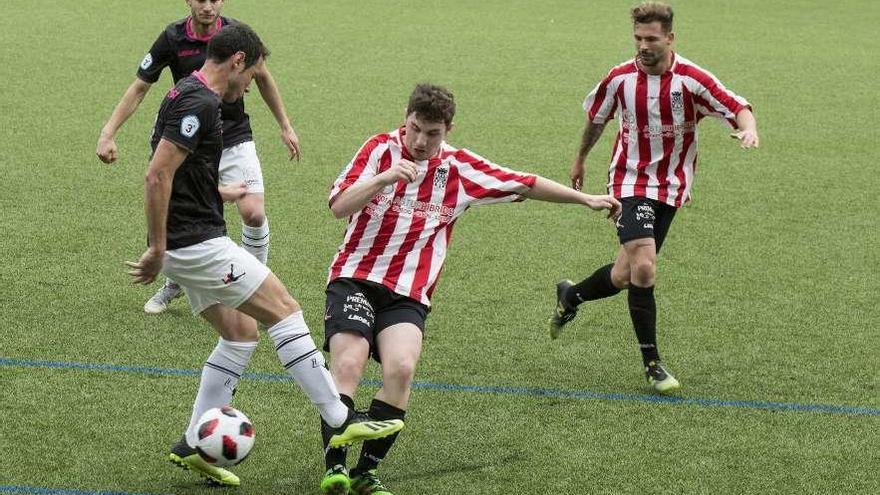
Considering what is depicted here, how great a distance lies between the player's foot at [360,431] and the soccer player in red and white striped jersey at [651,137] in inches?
79.9

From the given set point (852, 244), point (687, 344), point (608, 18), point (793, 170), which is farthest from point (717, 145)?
point (608, 18)

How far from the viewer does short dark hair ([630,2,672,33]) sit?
22.3 ft

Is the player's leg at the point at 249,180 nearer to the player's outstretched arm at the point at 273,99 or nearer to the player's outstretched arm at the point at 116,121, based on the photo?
the player's outstretched arm at the point at 273,99

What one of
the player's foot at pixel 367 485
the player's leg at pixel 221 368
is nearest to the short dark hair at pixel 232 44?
the player's leg at pixel 221 368

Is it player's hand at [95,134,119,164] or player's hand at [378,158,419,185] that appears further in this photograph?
player's hand at [95,134,119,164]

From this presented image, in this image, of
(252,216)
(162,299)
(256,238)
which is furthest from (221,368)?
(162,299)

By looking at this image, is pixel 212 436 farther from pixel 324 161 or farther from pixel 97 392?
pixel 324 161

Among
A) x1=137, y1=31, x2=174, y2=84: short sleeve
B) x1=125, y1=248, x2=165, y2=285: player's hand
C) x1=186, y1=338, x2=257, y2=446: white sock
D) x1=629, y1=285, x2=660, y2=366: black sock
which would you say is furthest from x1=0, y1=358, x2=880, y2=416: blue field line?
x1=137, y1=31, x2=174, y2=84: short sleeve

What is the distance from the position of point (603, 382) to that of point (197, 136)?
2.82 m

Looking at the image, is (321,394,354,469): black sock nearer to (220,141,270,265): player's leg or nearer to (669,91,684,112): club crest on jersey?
(220,141,270,265): player's leg

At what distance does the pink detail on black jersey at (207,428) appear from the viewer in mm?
5141

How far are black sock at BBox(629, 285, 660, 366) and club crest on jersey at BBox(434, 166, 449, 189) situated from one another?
1.57 metres

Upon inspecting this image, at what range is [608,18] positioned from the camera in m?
20.6

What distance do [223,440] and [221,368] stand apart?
0.46m
